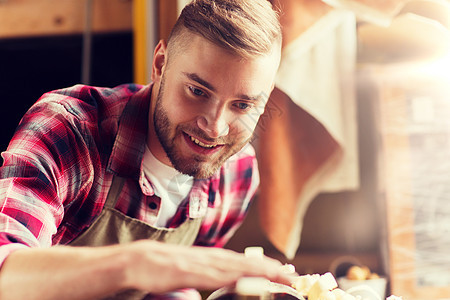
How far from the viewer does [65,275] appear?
45 centimetres

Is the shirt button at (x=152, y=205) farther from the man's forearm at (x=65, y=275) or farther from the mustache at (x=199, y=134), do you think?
the man's forearm at (x=65, y=275)

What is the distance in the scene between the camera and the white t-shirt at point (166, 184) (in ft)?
2.31

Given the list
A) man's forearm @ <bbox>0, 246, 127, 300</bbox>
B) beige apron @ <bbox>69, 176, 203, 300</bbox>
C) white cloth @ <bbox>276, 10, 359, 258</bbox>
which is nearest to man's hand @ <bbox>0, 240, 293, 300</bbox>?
man's forearm @ <bbox>0, 246, 127, 300</bbox>

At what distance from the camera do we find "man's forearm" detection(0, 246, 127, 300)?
45 centimetres

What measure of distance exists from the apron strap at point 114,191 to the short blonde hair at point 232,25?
0.21 metres

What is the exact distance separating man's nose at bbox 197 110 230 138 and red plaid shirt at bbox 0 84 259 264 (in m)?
0.11

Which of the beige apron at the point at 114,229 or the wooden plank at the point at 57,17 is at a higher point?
the wooden plank at the point at 57,17

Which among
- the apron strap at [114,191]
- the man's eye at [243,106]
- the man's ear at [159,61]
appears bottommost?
the apron strap at [114,191]

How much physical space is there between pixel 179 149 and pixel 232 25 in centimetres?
19

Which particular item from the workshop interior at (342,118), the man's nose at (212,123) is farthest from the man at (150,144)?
the workshop interior at (342,118)

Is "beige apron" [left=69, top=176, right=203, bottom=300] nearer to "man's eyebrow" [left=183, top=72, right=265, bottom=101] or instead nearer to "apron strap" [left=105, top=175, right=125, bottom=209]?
"apron strap" [left=105, top=175, right=125, bottom=209]

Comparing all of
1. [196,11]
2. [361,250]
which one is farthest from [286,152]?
[196,11]

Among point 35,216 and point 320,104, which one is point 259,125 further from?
point 35,216

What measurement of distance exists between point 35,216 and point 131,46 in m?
0.46
